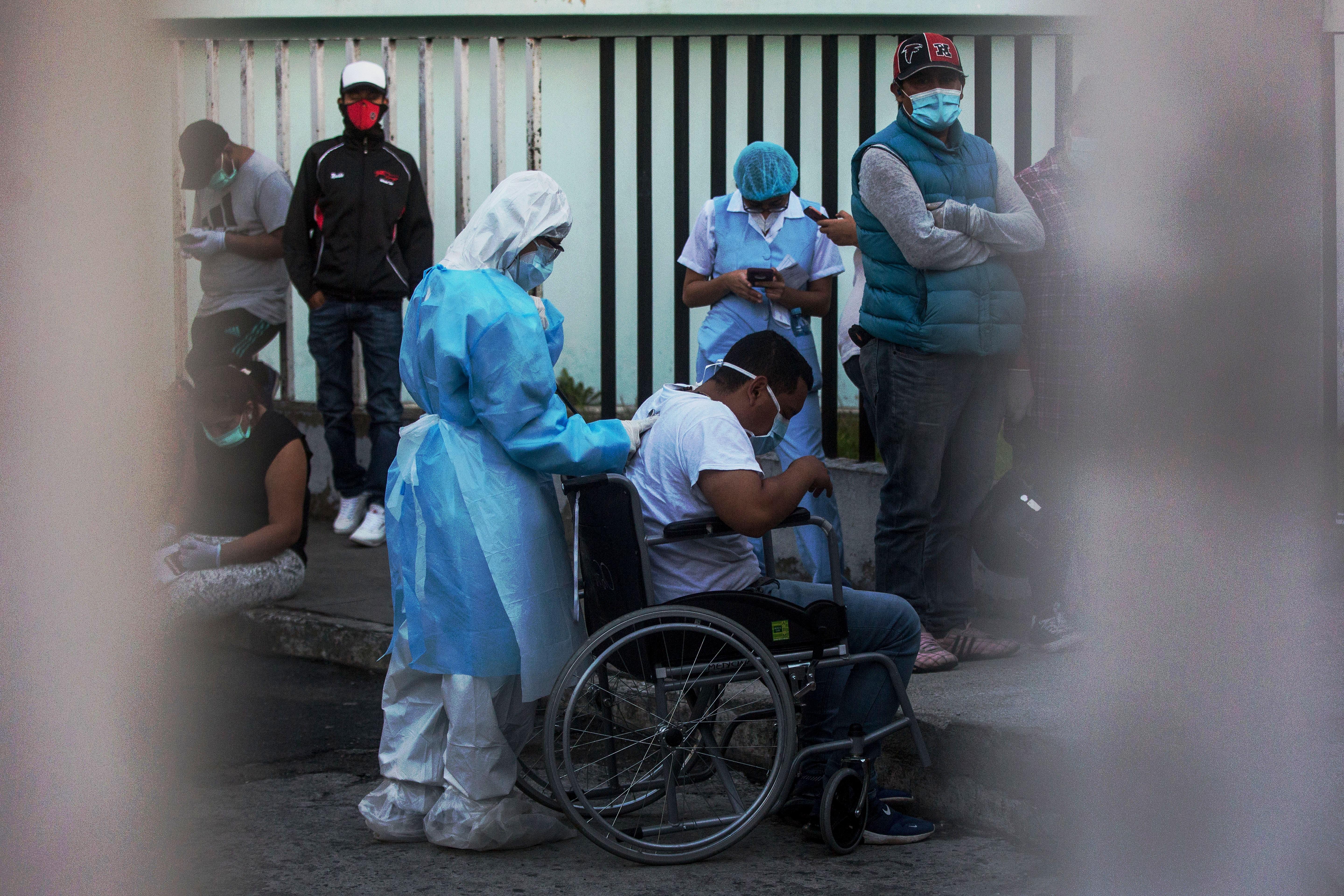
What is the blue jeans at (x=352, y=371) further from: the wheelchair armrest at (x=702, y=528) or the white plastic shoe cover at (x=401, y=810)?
the wheelchair armrest at (x=702, y=528)

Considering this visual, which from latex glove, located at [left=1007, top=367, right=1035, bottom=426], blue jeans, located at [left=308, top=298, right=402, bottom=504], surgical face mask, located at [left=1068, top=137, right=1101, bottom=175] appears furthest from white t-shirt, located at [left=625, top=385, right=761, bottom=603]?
blue jeans, located at [left=308, top=298, right=402, bottom=504]

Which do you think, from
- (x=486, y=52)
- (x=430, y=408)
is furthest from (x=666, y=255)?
(x=430, y=408)

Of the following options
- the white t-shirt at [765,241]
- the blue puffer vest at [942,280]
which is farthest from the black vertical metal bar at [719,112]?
the blue puffer vest at [942,280]

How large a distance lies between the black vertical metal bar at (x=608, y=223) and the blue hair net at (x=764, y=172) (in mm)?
1409

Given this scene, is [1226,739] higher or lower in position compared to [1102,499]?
lower

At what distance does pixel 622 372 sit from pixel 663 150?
1155 millimetres

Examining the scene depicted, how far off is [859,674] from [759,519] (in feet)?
1.59

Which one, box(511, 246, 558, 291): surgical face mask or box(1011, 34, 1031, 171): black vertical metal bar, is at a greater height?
box(1011, 34, 1031, 171): black vertical metal bar

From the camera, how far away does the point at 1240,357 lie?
1.62 m

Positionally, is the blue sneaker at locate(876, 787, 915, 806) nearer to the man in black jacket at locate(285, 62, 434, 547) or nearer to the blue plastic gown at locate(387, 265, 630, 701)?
the blue plastic gown at locate(387, 265, 630, 701)

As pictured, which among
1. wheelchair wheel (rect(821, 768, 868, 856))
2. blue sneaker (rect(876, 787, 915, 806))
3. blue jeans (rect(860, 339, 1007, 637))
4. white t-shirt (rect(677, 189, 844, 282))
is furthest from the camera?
white t-shirt (rect(677, 189, 844, 282))

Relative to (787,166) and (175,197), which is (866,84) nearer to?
(787,166)

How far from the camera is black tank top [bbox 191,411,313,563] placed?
17.4ft

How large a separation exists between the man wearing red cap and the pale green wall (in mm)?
1635
